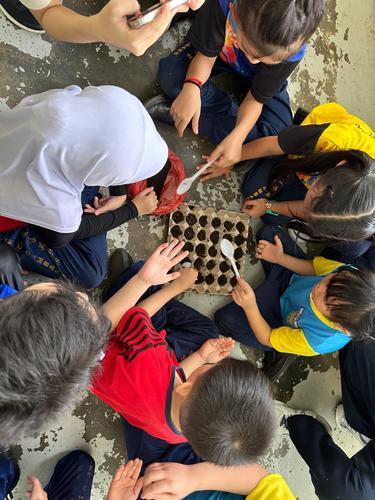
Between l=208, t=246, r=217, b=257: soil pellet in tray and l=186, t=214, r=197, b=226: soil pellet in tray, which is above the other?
l=186, t=214, r=197, b=226: soil pellet in tray

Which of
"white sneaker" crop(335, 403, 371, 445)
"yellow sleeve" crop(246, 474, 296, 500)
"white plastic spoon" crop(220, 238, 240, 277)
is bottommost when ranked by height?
"white sneaker" crop(335, 403, 371, 445)

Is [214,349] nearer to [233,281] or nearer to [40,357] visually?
[233,281]

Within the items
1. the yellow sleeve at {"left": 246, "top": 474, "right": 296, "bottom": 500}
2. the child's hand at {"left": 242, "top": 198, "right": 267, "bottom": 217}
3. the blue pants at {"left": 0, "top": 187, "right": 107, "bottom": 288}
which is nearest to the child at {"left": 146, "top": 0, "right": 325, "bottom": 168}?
the child's hand at {"left": 242, "top": 198, "right": 267, "bottom": 217}

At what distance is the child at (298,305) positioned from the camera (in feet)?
3.29

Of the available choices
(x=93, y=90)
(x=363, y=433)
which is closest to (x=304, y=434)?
(x=363, y=433)

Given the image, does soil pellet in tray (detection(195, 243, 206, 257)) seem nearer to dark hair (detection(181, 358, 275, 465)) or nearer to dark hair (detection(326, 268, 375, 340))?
dark hair (detection(326, 268, 375, 340))

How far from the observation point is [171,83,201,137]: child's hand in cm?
109

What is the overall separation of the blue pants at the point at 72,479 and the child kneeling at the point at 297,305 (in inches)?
20.1

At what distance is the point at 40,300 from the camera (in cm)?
58

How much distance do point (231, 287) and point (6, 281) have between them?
2.15ft

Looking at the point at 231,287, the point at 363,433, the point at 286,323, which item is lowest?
the point at 363,433

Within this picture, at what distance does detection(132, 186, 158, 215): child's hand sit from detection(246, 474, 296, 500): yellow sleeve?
0.69 m

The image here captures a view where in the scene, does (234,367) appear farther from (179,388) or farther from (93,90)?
(93,90)

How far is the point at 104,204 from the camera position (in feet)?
3.38
